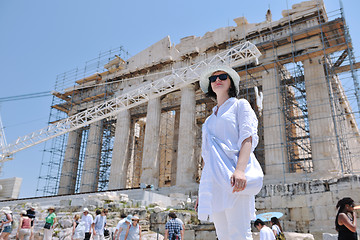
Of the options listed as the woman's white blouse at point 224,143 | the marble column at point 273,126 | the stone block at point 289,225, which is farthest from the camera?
the marble column at point 273,126

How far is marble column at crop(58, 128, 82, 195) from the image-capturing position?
29562mm

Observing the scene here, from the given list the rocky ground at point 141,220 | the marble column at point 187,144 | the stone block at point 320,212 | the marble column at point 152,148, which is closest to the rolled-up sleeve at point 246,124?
the rocky ground at point 141,220

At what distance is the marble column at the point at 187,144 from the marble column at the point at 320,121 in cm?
770

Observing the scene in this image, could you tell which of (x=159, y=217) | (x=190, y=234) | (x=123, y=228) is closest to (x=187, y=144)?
(x=159, y=217)

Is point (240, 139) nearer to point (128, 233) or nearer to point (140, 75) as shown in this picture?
point (128, 233)

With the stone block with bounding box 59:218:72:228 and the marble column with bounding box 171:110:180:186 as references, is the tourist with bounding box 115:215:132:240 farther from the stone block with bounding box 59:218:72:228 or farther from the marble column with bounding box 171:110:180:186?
the marble column with bounding box 171:110:180:186

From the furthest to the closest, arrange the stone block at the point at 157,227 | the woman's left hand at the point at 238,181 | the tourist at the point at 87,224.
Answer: the stone block at the point at 157,227 → the tourist at the point at 87,224 → the woman's left hand at the point at 238,181

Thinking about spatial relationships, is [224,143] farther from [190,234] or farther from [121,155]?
[121,155]

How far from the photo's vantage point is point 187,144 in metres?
23.7

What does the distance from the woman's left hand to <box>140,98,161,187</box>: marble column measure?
22.0m

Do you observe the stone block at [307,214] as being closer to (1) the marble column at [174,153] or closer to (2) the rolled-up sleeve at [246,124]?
(2) the rolled-up sleeve at [246,124]

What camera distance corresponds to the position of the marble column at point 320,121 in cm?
1908

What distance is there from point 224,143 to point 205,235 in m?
9.43

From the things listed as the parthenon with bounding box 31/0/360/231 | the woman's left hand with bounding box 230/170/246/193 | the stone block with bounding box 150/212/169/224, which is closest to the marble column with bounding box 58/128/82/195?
the parthenon with bounding box 31/0/360/231
